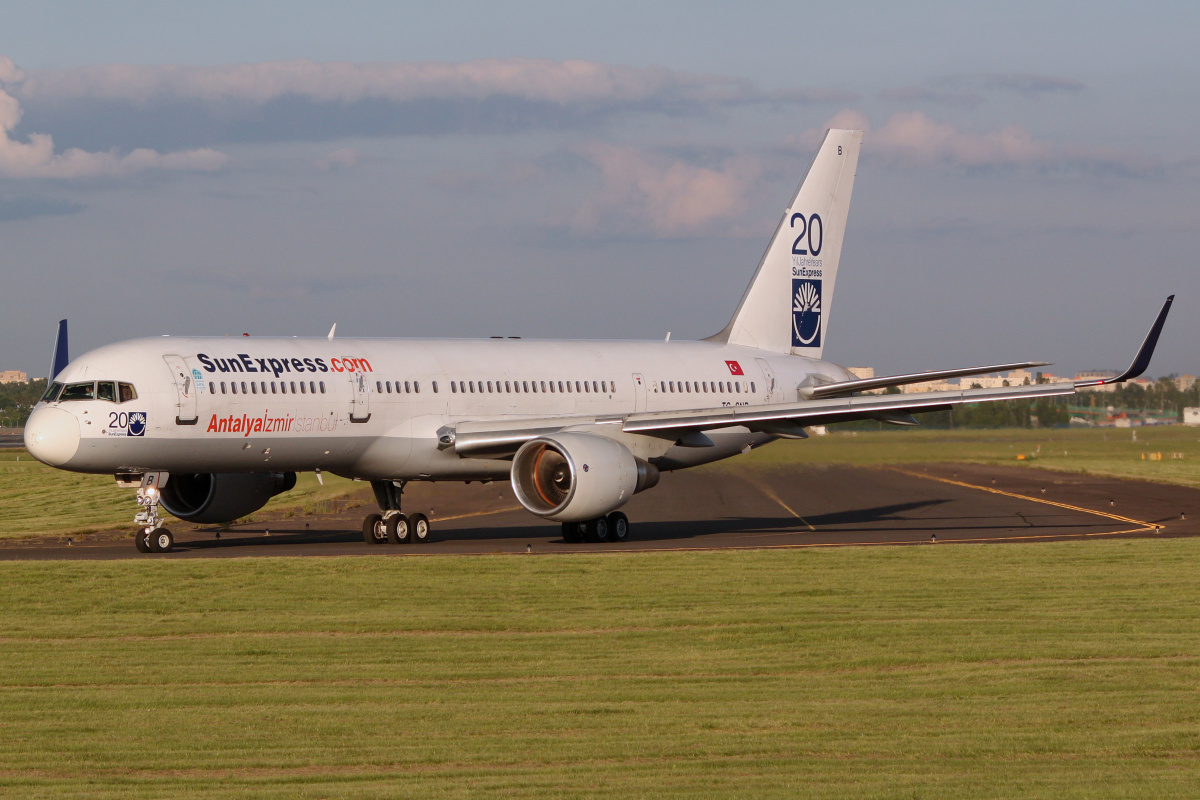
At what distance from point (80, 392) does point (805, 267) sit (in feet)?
68.0

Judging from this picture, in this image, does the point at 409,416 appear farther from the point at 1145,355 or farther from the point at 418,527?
the point at 1145,355

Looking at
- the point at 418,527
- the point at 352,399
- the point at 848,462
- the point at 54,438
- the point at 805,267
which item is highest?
the point at 805,267

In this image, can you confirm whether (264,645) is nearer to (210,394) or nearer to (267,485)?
(210,394)

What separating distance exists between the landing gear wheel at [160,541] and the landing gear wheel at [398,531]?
15.4 feet

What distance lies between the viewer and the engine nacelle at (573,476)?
91.0 feet

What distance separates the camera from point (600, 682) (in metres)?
12.8

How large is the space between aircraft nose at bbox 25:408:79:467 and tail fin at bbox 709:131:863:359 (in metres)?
18.4

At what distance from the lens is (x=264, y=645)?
14.9m

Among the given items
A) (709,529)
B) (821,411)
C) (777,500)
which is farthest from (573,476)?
(777,500)

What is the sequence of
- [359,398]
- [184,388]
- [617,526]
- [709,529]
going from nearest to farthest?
[184,388], [359,398], [617,526], [709,529]

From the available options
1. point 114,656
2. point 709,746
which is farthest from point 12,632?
point 709,746

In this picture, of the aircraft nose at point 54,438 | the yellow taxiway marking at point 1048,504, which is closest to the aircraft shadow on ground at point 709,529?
the yellow taxiway marking at point 1048,504

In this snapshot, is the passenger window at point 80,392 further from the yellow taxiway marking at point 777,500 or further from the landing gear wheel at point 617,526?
the yellow taxiway marking at point 777,500

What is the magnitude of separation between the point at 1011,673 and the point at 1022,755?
3.23 metres
